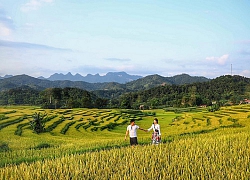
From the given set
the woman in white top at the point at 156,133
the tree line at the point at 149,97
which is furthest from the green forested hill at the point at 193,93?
the woman in white top at the point at 156,133

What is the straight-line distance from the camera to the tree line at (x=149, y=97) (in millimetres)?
66062

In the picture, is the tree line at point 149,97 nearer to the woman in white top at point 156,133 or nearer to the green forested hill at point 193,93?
the green forested hill at point 193,93

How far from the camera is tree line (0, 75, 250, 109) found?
217 feet

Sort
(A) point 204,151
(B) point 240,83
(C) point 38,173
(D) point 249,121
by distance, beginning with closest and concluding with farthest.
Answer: (C) point 38,173
(A) point 204,151
(D) point 249,121
(B) point 240,83

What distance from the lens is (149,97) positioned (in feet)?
320

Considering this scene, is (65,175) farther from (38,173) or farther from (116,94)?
(116,94)

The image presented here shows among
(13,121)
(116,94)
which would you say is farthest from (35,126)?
(116,94)

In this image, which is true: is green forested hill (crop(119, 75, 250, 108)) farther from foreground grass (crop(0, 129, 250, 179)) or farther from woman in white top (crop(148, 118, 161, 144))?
foreground grass (crop(0, 129, 250, 179))

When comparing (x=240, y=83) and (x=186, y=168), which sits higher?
(x=240, y=83)

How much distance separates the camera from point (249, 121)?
790 inches

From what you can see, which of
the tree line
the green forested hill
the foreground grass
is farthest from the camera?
the green forested hill

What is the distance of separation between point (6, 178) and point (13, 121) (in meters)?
22.5

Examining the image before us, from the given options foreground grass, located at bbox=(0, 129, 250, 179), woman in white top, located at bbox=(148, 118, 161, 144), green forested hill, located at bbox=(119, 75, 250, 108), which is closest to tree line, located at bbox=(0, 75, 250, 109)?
green forested hill, located at bbox=(119, 75, 250, 108)

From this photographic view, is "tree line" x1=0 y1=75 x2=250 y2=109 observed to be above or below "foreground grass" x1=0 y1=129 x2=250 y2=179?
above
